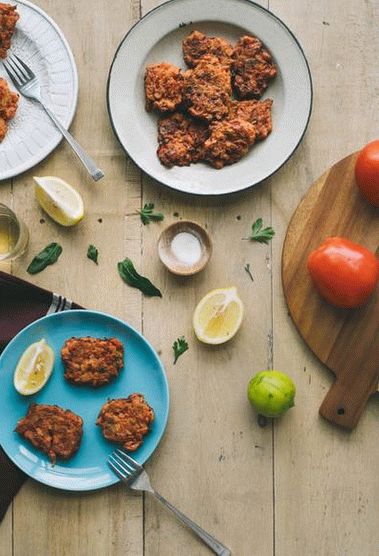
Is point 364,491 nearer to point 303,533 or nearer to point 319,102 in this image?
point 303,533

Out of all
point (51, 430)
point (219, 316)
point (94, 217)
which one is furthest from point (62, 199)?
point (51, 430)

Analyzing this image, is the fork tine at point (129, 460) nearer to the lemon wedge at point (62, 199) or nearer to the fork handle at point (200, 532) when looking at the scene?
the fork handle at point (200, 532)

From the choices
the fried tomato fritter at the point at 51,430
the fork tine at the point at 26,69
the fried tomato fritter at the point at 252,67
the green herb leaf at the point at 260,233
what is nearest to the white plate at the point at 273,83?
the fried tomato fritter at the point at 252,67

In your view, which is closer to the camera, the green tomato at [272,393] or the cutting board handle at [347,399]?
the green tomato at [272,393]

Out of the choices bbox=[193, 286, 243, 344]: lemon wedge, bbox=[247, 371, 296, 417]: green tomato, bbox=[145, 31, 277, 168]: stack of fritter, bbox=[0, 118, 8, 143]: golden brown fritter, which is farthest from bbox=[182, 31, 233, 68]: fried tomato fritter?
bbox=[247, 371, 296, 417]: green tomato

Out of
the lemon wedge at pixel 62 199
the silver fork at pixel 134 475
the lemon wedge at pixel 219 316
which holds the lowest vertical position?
the silver fork at pixel 134 475

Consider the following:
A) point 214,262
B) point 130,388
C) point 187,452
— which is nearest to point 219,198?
point 214,262

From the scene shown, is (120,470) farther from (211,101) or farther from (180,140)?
(211,101)
